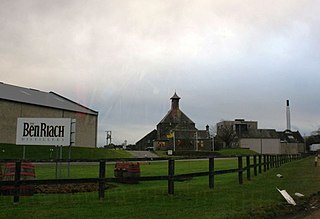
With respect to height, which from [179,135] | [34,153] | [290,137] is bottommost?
[34,153]

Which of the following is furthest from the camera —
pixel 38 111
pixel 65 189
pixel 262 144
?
pixel 262 144

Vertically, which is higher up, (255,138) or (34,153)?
(255,138)

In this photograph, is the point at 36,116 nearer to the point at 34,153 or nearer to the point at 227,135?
the point at 34,153

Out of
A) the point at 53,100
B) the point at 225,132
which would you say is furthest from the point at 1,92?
the point at 225,132

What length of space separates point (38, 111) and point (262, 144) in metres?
78.6

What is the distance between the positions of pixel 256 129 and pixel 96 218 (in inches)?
4874

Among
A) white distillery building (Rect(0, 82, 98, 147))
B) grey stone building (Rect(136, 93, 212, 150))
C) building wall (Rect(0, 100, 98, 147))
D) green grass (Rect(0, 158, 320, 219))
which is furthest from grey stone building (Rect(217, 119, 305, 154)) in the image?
green grass (Rect(0, 158, 320, 219))

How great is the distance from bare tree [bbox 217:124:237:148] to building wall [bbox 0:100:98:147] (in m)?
49.9

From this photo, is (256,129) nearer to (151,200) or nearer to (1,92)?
(1,92)

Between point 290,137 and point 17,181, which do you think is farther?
point 290,137

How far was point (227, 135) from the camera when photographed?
4587 inches

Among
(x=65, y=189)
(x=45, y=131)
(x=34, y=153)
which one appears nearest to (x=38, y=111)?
(x=34, y=153)

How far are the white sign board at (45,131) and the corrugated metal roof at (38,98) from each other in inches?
1493

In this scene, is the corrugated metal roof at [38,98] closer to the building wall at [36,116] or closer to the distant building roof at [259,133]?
the building wall at [36,116]
